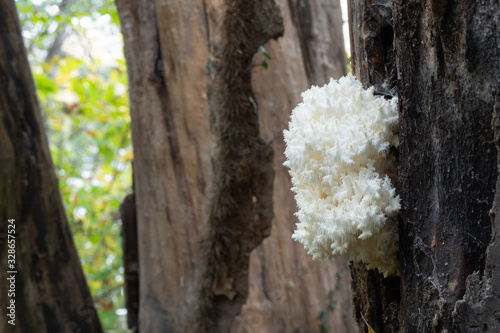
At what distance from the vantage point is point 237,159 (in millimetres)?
2102

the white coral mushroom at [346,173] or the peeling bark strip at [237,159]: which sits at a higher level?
the peeling bark strip at [237,159]

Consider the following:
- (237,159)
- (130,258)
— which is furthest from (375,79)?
(130,258)

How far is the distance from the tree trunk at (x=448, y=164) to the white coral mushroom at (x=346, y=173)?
5 centimetres

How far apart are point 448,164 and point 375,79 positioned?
1.13 ft

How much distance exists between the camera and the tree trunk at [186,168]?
8.66 feet

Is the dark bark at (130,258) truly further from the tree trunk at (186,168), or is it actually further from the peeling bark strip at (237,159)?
the peeling bark strip at (237,159)

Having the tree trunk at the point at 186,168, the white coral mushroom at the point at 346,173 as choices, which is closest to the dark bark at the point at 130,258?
the tree trunk at the point at 186,168

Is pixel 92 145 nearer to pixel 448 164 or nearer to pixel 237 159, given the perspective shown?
pixel 237 159

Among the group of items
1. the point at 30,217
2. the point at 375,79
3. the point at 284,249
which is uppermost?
the point at 30,217

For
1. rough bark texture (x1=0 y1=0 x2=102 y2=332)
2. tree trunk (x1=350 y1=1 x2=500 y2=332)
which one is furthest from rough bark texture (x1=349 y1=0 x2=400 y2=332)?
rough bark texture (x1=0 y1=0 x2=102 y2=332)

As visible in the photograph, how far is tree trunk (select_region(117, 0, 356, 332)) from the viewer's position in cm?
264

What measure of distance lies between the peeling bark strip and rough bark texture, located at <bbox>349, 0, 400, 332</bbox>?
0.82m

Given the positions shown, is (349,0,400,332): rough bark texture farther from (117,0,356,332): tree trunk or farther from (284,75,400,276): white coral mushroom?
(117,0,356,332): tree trunk

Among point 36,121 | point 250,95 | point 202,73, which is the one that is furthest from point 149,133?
point 250,95
